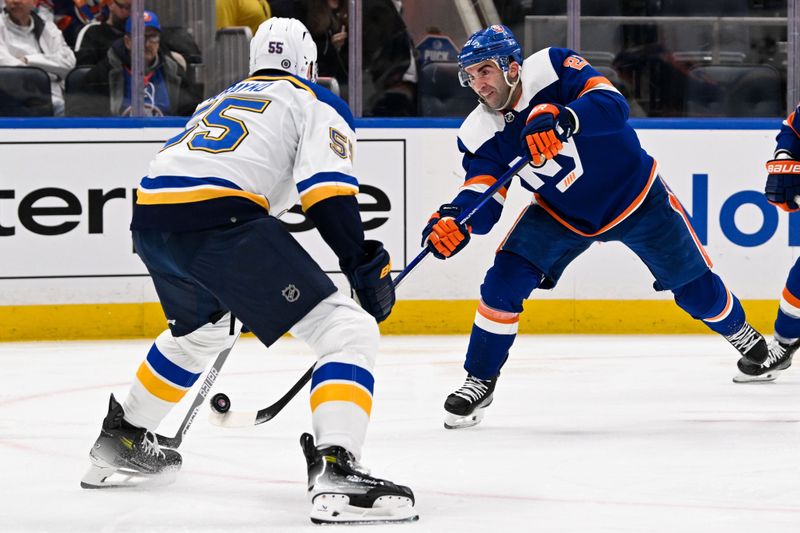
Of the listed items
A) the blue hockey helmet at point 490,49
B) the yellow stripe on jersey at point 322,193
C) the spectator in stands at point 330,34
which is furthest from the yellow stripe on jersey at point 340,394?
the spectator in stands at point 330,34

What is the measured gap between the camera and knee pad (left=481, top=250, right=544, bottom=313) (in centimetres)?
342

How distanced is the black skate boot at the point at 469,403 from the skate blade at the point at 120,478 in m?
0.89

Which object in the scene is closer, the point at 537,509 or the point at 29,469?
the point at 537,509

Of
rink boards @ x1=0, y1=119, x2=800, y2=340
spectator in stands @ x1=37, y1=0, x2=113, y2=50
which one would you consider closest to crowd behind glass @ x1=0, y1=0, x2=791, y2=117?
spectator in stands @ x1=37, y1=0, x2=113, y2=50

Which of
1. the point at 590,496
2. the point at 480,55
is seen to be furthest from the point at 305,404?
the point at 590,496

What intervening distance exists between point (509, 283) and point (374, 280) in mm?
1158

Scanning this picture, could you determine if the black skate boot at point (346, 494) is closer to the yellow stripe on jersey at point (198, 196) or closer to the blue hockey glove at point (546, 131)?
the yellow stripe on jersey at point (198, 196)

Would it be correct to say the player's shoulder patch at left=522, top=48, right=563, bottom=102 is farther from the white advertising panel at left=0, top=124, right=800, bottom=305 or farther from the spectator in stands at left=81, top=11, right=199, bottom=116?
the spectator in stands at left=81, top=11, right=199, bottom=116

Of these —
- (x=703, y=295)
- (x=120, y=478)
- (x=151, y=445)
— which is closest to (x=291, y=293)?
(x=151, y=445)

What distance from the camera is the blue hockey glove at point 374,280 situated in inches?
90.1

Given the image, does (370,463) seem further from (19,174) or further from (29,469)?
(19,174)

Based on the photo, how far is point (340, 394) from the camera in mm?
2268

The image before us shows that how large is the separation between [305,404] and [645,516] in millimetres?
1612

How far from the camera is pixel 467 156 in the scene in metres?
3.58
